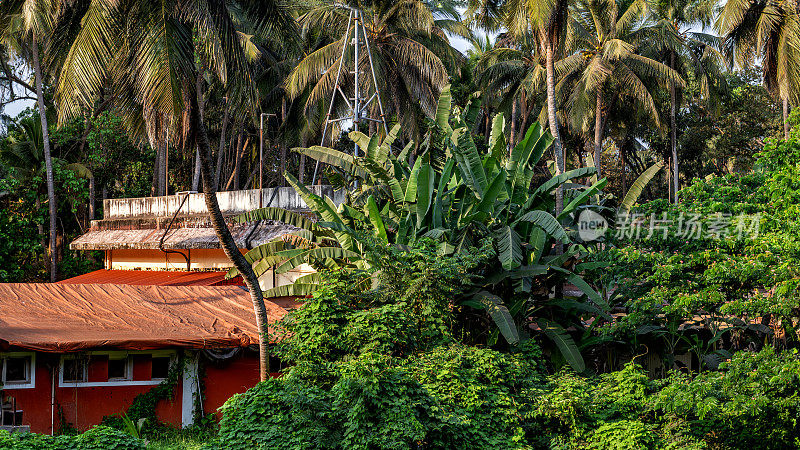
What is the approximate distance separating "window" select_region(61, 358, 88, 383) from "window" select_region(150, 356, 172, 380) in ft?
3.80

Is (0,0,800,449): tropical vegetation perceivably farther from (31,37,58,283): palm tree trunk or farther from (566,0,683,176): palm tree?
(566,0,683,176): palm tree

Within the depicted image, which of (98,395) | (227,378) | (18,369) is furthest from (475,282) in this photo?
(18,369)

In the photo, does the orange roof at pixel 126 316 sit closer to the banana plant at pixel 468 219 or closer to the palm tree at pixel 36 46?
the banana plant at pixel 468 219

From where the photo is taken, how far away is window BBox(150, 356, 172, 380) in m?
12.9

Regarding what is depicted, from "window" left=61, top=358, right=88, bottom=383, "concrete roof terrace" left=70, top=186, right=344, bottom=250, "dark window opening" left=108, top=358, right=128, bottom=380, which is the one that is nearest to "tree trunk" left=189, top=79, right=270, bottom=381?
"dark window opening" left=108, top=358, right=128, bottom=380

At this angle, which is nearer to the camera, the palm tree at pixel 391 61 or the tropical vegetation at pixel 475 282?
the tropical vegetation at pixel 475 282

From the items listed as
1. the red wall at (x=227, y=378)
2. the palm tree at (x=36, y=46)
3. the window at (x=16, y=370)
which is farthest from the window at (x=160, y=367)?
the palm tree at (x=36, y=46)

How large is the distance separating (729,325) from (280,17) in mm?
9686

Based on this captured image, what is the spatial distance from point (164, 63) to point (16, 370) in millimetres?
5979

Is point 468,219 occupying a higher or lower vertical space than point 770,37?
lower

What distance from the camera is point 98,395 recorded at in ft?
40.4

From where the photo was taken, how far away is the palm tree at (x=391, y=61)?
21.9 meters

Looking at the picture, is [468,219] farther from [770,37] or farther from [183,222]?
[770,37]

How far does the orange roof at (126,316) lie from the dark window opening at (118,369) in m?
0.62
